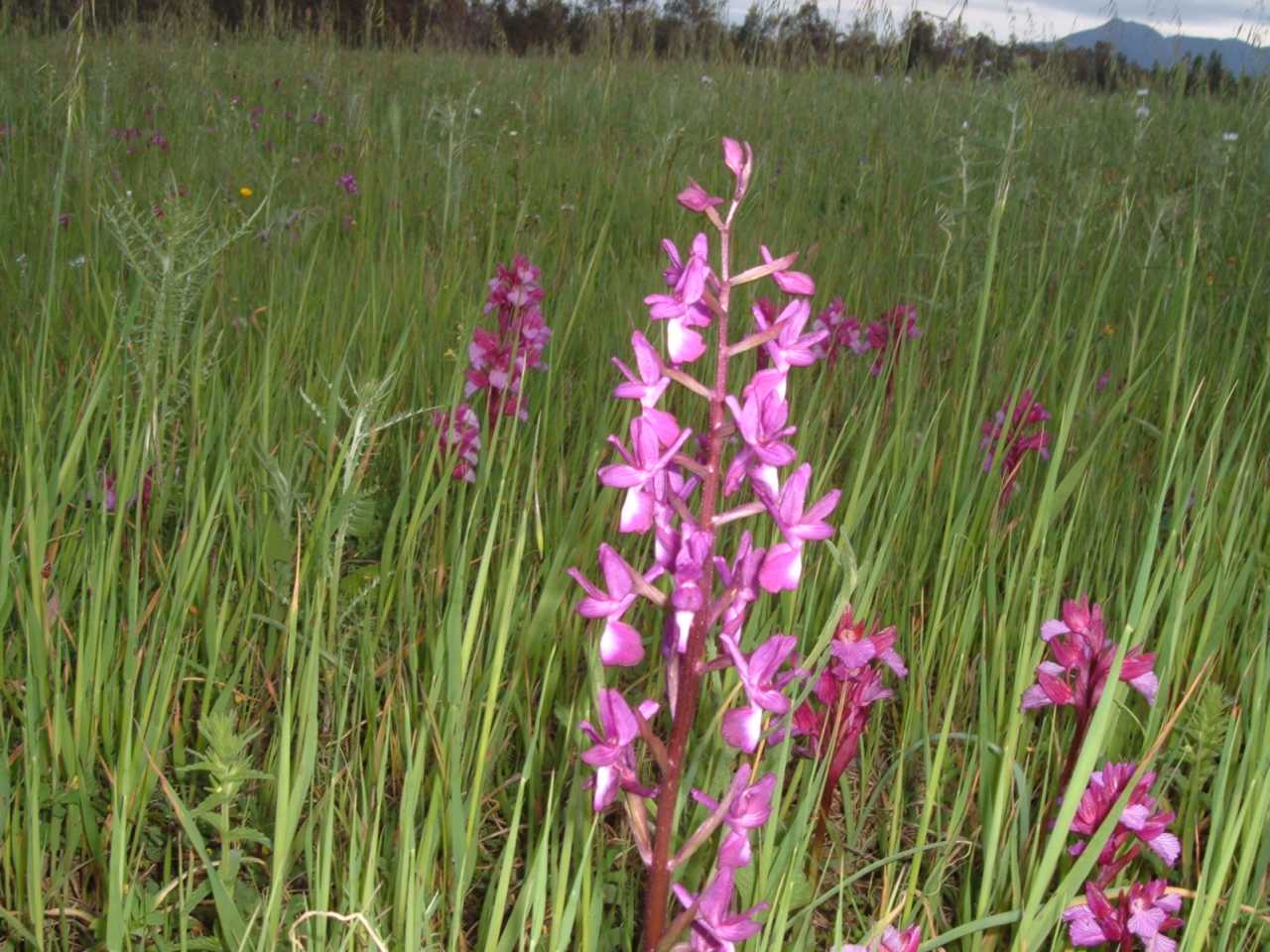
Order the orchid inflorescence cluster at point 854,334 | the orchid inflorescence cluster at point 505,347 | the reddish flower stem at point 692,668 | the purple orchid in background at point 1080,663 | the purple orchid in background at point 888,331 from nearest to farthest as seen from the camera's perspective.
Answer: the reddish flower stem at point 692,668
the purple orchid in background at point 1080,663
the orchid inflorescence cluster at point 505,347
the purple orchid in background at point 888,331
the orchid inflorescence cluster at point 854,334

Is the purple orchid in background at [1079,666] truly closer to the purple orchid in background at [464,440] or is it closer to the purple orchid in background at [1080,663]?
the purple orchid in background at [1080,663]

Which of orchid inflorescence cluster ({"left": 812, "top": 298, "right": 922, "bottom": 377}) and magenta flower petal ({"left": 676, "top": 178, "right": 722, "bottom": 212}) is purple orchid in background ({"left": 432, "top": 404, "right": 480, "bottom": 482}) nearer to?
orchid inflorescence cluster ({"left": 812, "top": 298, "right": 922, "bottom": 377})

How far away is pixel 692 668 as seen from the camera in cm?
95

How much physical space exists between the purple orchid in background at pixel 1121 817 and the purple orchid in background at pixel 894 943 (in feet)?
0.92

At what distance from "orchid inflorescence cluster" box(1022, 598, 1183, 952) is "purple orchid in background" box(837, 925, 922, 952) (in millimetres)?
228

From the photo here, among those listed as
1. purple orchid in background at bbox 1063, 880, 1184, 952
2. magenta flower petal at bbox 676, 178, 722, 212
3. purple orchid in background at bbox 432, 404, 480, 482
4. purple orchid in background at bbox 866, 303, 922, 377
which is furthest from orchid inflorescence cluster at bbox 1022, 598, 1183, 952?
purple orchid in background at bbox 866, 303, 922, 377

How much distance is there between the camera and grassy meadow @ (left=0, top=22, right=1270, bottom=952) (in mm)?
1232

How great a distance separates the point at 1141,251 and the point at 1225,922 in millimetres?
3691

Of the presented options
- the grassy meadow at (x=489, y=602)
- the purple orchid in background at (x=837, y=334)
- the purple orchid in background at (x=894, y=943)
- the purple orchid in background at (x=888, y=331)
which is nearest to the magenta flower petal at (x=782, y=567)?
the grassy meadow at (x=489, y=602)

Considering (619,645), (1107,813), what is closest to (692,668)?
(619,645)

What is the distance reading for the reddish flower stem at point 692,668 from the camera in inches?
36.7

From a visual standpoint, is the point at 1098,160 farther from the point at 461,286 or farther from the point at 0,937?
the point at 0,937

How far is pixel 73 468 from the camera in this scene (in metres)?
1.78

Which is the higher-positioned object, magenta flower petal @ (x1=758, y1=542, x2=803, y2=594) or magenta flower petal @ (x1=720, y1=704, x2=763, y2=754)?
magenta flower petal @ (x1=758, y1=542, x2=803, y2=594)
